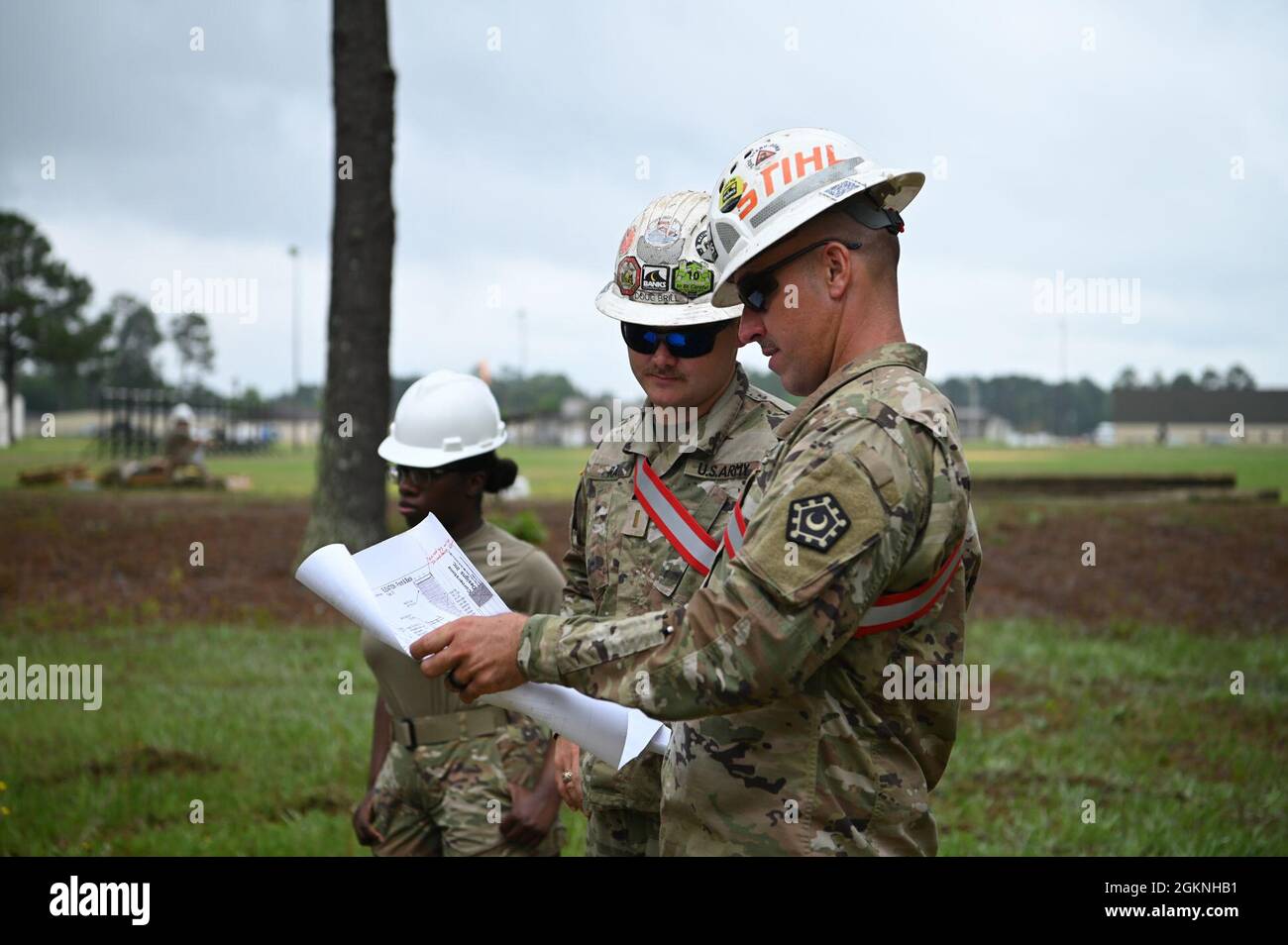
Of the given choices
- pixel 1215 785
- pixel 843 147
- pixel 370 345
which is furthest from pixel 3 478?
pixel 843 147

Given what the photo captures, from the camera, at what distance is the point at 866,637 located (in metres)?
2.29

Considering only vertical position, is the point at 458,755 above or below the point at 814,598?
below

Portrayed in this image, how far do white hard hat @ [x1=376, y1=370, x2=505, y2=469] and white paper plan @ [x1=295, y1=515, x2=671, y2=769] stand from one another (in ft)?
4.26

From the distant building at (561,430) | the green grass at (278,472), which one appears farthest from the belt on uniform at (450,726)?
the distant building at (561,430)

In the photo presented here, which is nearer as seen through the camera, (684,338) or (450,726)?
(684,338)

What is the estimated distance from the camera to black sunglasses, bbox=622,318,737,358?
3.20 meters

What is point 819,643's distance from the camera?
2.12 m

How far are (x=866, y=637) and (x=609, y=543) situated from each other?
1170 millimetres

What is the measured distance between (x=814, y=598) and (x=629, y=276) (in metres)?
1.41

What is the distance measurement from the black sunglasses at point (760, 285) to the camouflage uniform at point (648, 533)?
0.75 meters

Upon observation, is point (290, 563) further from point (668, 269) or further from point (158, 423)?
point (158, 423)

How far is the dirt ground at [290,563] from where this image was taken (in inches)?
470

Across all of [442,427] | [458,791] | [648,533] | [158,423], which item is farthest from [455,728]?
[158,423]
